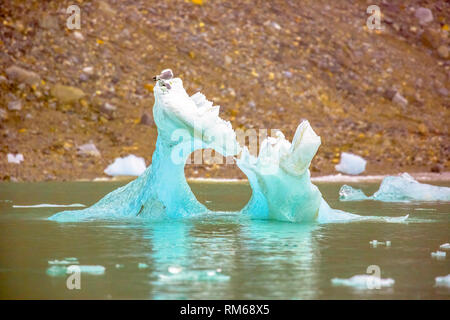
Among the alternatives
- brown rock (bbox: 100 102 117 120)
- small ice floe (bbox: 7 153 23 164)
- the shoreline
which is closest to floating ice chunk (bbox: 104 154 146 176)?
the shoreline

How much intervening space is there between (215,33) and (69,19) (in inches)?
218

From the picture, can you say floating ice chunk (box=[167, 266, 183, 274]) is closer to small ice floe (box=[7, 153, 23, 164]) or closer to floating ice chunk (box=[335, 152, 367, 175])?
small ice floe (box=[7, 153, 23, 164])

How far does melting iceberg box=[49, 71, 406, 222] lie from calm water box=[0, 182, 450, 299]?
0.42 metres

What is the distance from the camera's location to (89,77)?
2900cm

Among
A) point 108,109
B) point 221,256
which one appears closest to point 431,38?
point 108,109

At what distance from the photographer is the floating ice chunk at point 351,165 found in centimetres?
2617

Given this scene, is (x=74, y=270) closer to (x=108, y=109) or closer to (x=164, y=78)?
(x=164, y=78)

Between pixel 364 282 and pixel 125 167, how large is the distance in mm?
17080

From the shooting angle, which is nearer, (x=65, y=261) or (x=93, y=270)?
(x=93, y=270)

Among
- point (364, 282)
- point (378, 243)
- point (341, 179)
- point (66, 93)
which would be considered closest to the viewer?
point (364, 282)

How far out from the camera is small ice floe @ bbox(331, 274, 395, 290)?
26.1ft

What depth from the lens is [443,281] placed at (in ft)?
26.9

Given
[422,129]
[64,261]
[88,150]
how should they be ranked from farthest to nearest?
[422,129] → [88,150] → [64,261]

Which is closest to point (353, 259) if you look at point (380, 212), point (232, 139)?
point (232, 139)
